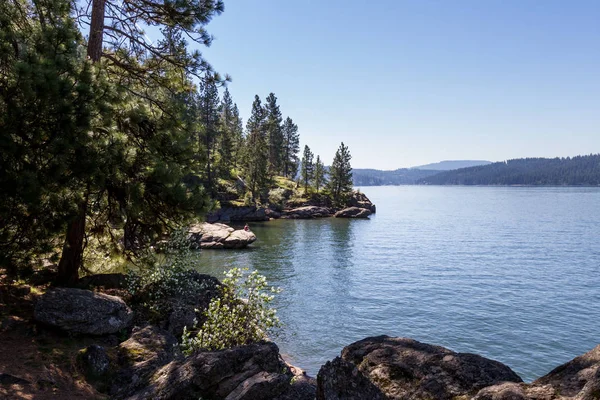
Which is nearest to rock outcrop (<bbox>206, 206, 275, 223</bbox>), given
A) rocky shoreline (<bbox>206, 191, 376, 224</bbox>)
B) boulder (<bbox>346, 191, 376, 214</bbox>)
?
rocky shoreline (<bbox>206, 191, 376, 224</bbox>)

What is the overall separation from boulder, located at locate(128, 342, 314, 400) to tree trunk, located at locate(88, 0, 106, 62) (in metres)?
11.9

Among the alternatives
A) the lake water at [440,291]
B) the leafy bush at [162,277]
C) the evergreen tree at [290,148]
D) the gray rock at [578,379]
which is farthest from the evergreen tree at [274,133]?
the gray rock at [578,379]

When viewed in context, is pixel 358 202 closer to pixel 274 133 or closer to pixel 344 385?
pixel 274 133

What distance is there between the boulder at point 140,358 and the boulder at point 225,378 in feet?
2.73

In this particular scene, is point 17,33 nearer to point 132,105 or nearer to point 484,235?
point 132,105

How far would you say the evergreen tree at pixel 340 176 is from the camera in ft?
354

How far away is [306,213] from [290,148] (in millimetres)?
53568

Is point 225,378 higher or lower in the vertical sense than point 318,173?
lower

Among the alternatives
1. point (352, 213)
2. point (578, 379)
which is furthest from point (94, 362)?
point (352, 213)

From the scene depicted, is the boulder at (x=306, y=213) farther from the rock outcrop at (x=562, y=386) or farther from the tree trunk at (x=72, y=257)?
the rock outcrop at (x=562, y=386)

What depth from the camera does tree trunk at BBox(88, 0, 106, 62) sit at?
14055 mm

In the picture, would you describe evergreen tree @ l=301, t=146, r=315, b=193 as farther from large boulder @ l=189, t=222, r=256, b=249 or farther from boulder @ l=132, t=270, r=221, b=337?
boulder @ l=132, t=270, r=221, b=337

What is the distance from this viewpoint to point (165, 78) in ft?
51.1

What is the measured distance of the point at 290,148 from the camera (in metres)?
144
